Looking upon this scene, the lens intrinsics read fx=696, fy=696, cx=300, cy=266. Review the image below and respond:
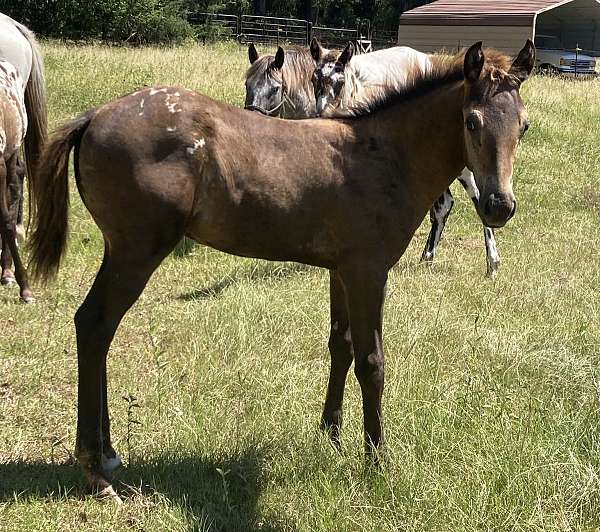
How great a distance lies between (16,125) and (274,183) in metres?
3.43

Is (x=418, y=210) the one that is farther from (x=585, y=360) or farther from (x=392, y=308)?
(x=392, y=308)

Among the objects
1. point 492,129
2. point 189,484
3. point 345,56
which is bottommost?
point 189,484

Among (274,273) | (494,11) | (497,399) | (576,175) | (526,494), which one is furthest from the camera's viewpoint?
(494,11)

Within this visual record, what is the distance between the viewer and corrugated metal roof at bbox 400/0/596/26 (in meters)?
22.9

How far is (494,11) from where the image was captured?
24.0 meters

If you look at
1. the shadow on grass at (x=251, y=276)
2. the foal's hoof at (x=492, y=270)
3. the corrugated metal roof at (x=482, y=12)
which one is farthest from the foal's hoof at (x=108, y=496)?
the corrugated metal roof at (x=482, y=12)

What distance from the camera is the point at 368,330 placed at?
124 inches

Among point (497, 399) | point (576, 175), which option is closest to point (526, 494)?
point (497, 399)

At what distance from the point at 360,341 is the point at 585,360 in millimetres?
1969

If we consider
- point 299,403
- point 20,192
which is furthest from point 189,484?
point 20,192

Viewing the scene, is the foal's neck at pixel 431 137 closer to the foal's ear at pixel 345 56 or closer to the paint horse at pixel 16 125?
the paint horse at pixel 16 125

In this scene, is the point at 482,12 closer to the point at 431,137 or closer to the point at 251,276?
the point at 251,276

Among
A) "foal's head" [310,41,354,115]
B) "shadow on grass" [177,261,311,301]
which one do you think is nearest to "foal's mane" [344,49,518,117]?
"shadow on grass" [177,261,311,301]

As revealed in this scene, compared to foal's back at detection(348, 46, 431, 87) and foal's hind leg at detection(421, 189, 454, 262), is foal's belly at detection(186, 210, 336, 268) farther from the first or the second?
Answer: foal's back at detection(348, 46, 431, 87)
